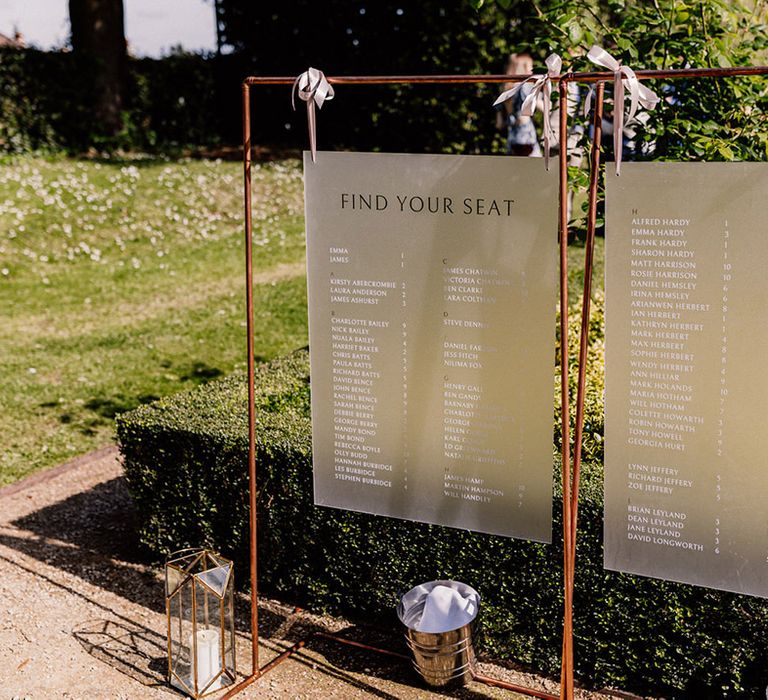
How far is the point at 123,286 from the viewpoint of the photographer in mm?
11289

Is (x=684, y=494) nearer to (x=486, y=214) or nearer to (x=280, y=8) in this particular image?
(x=486, y=214)

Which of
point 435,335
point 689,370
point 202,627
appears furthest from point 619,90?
point 202,627

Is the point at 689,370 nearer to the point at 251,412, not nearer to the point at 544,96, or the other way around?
the point at 544,96

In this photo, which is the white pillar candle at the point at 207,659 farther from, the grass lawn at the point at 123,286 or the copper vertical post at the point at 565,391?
the grass lawn at the point at 123,286

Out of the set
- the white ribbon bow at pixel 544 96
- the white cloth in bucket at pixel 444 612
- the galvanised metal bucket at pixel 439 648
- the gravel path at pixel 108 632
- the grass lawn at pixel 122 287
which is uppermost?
the white ribbon bow at pixel 544 96

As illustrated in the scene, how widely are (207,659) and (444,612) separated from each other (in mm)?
1094

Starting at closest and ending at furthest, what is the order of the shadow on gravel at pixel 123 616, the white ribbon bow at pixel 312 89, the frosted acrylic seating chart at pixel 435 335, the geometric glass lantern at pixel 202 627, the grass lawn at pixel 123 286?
the frosted acrylic seating chart at pixel 435 335, the white ribbon bow at pixel 312 89, the geometric glass lantern at pixel 202 627, the shadow on gravel at pixel 123 616, the grass lawn at pixel 123 286

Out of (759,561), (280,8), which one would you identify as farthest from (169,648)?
(280,8)

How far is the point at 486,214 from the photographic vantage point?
3.67 m

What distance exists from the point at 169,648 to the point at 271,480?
3.05 feet

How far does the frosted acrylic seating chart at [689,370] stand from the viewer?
10.8ft

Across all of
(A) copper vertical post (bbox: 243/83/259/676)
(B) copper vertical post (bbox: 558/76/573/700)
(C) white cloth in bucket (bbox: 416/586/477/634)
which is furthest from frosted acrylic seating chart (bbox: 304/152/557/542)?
(C) white cloth in bucket (bbox: 416/586/477/634)

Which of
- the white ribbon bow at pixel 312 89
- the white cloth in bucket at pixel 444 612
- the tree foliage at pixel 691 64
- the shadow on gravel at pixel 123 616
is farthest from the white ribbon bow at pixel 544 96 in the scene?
the shadow on gravel at pixel 123 616

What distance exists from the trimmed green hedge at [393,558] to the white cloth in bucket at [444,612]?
0.18 meters
